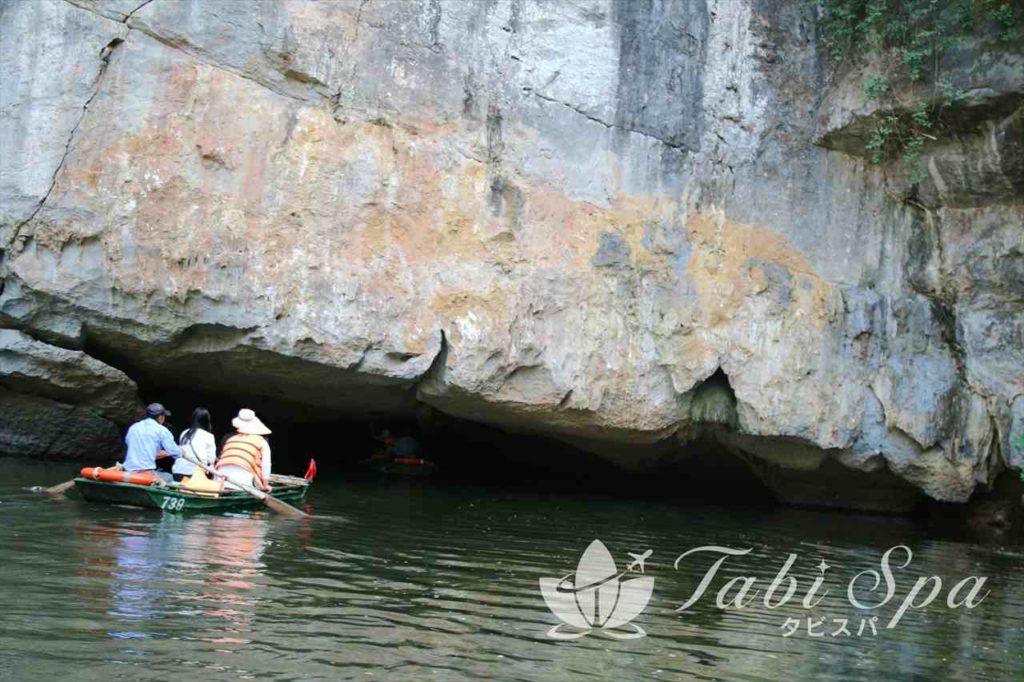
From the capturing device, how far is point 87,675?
5.58 metres

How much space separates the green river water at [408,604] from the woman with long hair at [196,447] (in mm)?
993

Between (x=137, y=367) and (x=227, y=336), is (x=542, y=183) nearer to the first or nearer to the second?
(x=227, y=336)

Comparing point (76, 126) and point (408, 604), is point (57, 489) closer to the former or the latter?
point (76, 126)

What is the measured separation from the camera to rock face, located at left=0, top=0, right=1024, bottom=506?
13508mm

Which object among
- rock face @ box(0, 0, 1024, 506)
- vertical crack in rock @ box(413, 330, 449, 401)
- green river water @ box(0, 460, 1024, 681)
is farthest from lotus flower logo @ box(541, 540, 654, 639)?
rock face @ box(0, 0, 1024, 506)

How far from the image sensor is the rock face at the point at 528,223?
13508 millimetres

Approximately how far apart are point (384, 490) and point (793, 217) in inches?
263

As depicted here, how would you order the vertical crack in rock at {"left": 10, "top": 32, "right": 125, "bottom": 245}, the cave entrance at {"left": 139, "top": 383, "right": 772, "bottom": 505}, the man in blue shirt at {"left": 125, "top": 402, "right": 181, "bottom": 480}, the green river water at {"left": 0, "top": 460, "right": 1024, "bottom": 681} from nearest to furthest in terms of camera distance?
the green river water at {"left": 0, "top": 460, "right": 1024, "bottom": 681} < the man in blue shirt at {"left": 125, "top": 402, "right": 181, "bottom": 480} < the vertical crack in rock at {"left": 10, "top": 32, "right": 125, "bottom": 245} < the cave entrance at {"left": 139, "top": 383, "right": 772, "bottom": 505}

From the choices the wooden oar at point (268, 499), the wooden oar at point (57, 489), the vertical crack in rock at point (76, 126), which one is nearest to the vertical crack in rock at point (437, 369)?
the wooden oar at point (268, 499)

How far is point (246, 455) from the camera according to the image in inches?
491

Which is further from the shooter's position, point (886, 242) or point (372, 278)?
point (886, 242)

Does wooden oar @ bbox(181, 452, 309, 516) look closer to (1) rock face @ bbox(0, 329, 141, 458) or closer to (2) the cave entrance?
(1) rock face @ bbox(0, 329, 141, 458)

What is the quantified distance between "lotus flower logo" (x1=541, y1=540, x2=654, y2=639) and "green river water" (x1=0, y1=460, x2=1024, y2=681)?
0.38ft

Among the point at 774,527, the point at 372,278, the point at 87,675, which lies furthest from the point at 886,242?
the point at 87,675
